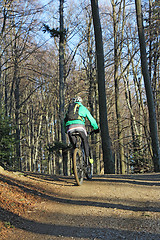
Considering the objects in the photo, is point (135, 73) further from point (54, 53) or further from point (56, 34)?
point (56, 34)

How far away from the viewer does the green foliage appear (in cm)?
931

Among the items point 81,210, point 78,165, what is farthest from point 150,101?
point 81,210

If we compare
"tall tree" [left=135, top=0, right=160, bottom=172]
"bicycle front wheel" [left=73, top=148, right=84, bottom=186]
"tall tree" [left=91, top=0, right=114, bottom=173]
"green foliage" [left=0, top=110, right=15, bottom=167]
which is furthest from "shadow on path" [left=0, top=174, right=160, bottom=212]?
"tall tree" [left=135, top=0, right=160, bottom=172]

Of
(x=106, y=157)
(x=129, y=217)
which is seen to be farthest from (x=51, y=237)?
(x=106, y=157)

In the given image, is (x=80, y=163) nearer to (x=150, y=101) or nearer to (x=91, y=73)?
(x=150, y=101)

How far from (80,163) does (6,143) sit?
4.05 meters

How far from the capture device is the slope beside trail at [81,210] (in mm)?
3451

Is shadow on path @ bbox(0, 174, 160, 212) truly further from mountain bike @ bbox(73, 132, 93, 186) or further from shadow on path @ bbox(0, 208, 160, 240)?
shadow on path @ bbox(0, 208, 160, 240)

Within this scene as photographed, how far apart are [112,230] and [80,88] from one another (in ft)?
55.4

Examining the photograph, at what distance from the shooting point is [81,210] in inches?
178

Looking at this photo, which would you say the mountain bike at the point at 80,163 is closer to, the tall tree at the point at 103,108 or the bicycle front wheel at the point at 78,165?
the bicycle front wheel at the point at 78,165

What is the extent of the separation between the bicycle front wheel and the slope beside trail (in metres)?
0.23

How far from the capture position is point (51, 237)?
3420 millimetres

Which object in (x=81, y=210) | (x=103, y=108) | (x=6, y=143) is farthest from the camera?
(x=103, y=108)
